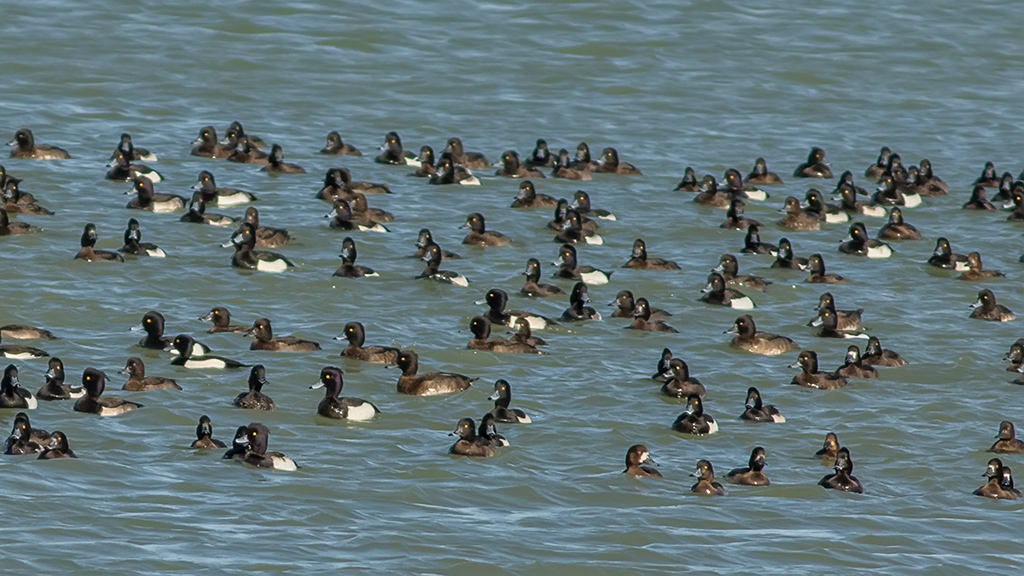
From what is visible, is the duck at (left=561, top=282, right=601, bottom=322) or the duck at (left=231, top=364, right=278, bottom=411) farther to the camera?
the duck at (left=561, top=282, right=601, bottom=322)

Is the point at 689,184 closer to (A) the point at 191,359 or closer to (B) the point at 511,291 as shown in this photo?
(B) the point at 511,291

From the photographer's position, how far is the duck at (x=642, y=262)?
2597 cm

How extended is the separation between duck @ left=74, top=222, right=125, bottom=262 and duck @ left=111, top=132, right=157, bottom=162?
5367 millimetres

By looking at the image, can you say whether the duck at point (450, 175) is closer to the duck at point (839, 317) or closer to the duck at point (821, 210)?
the duck at point (821, 210)

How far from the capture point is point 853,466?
1812 centimetres

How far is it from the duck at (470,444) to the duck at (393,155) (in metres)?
15.2

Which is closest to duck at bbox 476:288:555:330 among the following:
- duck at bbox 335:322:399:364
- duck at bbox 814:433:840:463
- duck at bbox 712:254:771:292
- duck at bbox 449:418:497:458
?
duck at bbox 335:322:399:364

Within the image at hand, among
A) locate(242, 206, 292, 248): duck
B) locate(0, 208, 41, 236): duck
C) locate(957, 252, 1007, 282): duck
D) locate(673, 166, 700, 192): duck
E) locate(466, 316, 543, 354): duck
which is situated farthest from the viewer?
locate(673, 166, 700, 192): duck

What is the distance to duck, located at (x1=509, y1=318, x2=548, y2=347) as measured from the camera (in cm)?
2184


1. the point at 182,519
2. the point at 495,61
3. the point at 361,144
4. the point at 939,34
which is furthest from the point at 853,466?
the point at 939,34

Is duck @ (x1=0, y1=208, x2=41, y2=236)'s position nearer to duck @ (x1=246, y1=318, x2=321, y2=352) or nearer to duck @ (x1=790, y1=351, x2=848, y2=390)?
duck @ (x1=246, y1=318, x2=321, y2=352)

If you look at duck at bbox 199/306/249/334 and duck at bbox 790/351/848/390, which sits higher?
duck at bbox 790/351/848/390

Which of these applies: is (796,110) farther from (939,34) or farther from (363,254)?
(363,254)

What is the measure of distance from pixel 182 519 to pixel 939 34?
3465 cm
